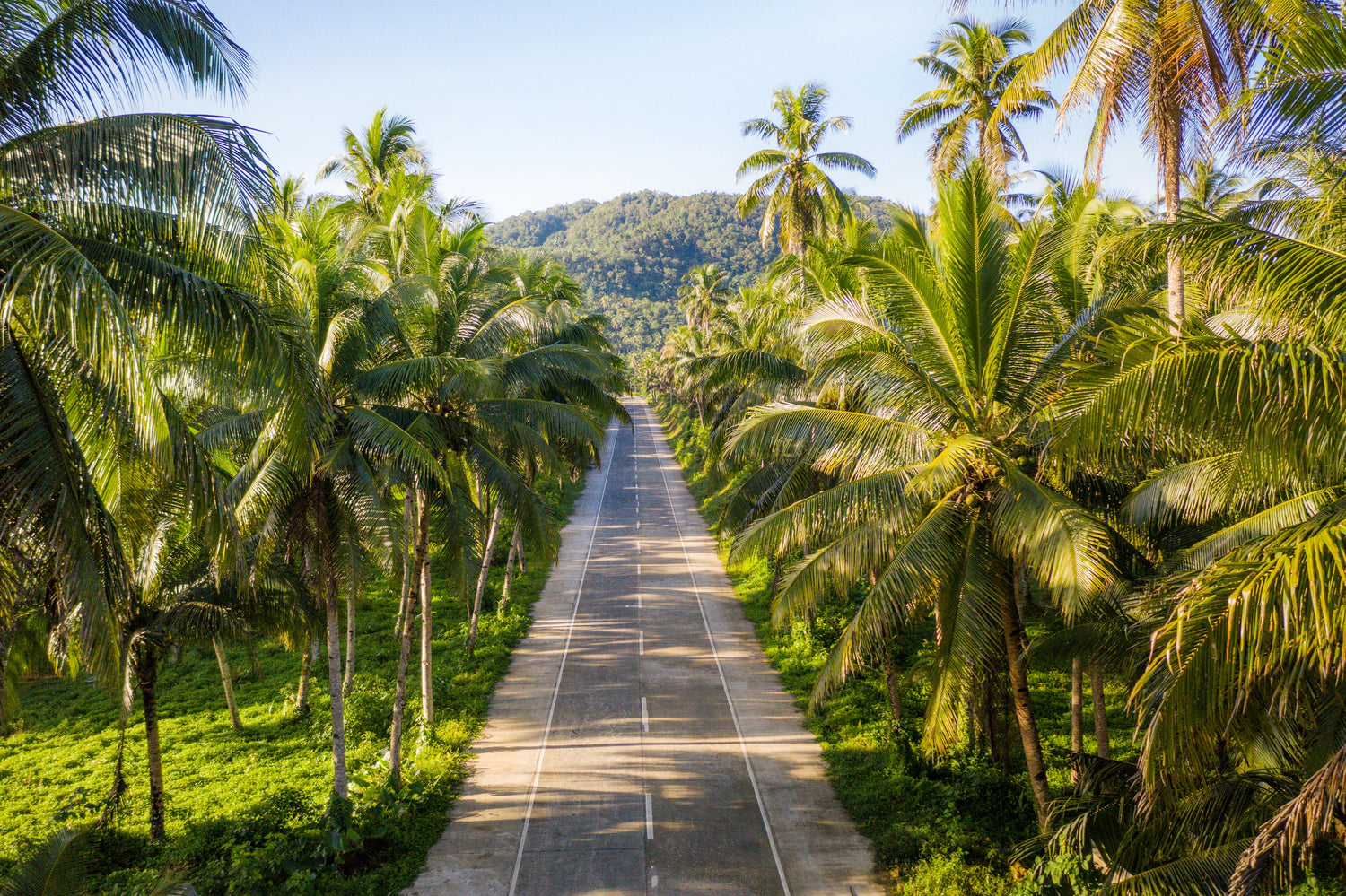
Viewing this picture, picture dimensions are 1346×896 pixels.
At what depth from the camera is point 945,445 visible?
8.77m

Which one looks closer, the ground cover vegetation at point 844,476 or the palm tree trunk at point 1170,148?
the ground cover vegetation at point 844,476

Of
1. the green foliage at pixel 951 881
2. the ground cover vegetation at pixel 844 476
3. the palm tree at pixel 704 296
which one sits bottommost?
the green foliage at pixel 951 881

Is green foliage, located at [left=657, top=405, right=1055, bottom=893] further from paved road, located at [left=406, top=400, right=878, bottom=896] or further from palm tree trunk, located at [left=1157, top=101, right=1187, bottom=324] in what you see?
palm tree trunk, located at [left=1157, top=101, right=1187, bottom=324]

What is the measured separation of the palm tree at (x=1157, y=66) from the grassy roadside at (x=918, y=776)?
21.1 feet

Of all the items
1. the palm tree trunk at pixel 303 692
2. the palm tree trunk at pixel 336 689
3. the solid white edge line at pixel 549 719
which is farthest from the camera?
the palm tree trunk at pixel 303 692

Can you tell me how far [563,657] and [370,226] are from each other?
12014mm

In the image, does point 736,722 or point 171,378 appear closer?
point 171,378

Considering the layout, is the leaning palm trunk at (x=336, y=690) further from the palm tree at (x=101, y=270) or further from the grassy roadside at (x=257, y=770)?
the palm tree at (x=101, y=270)

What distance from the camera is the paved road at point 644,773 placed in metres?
11.6

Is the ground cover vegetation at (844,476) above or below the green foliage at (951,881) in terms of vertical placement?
above

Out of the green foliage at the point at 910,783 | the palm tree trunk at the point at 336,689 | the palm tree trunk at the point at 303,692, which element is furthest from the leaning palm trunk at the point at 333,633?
the palm tree trunk at the point at 303,692

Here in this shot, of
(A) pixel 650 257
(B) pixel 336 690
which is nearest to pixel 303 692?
(B) pixel 336 690

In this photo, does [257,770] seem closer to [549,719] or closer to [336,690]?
[336,690]

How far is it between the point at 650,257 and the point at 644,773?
14411cm
